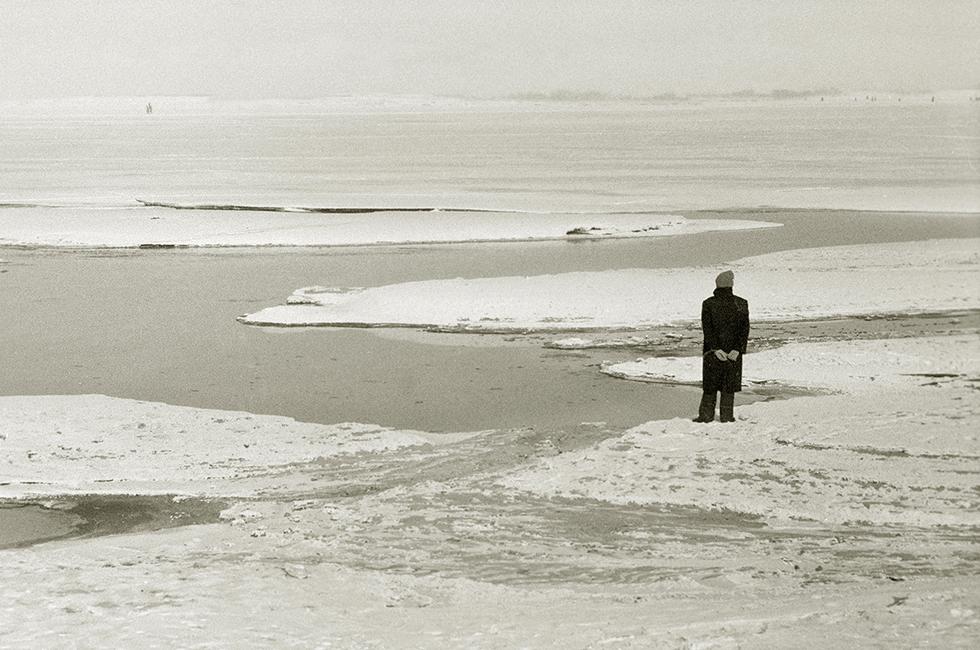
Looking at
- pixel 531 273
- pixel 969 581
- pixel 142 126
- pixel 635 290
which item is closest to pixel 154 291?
pixel 531 273

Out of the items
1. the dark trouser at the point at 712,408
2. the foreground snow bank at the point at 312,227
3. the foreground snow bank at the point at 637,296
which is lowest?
the dark trouser at the point at 712,408

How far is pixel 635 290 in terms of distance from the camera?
1456 cm

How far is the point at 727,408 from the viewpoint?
7.78 m

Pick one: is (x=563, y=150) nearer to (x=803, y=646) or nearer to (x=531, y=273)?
(x=531, y=273)

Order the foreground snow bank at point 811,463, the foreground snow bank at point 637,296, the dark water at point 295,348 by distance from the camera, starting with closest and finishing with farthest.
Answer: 1. the foreground snow bank at point 811,463
2. the dark water at point 295,348
3. the foreground snow bank at point 637,296

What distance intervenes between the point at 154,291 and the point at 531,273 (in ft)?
16.8

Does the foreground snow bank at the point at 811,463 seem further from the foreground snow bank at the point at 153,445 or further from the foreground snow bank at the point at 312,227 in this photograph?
the foreground snow bank at the point at 312,227

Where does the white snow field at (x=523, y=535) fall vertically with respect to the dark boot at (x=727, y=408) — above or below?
→ below

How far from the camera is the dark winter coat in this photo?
24.8 ft

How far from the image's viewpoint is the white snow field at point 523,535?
4582 millimetres

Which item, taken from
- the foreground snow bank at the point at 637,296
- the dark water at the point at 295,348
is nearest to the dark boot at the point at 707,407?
the dark water at the point at 295,348

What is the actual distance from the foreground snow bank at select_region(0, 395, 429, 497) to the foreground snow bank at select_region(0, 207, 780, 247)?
495 inches

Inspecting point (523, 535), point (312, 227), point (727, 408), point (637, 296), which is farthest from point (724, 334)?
point (312, 227)

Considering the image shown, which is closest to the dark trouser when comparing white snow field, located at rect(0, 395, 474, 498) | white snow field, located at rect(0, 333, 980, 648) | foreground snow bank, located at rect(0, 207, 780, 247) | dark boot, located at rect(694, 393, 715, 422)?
dark boot, located at rect(694, 393, 715, 422)
